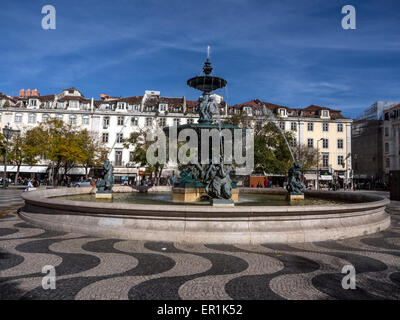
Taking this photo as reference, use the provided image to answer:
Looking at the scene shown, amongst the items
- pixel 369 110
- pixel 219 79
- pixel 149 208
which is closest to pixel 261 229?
pixel 149 208

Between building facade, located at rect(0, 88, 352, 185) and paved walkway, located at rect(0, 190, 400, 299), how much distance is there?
127ft

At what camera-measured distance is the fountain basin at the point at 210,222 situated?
6340mm

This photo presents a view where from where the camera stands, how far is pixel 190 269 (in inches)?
180

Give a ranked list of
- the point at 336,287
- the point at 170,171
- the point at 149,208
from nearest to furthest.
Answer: the point at 336,287
the point at 149,208
the point at 170,171

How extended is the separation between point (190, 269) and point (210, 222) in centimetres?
193

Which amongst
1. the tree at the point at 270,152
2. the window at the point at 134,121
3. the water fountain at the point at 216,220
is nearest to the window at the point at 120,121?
the window at the point at 134,121

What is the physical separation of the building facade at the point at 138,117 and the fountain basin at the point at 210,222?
37.2m

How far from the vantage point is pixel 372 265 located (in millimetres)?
4934

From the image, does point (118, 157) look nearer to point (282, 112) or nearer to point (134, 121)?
point (134, 121)

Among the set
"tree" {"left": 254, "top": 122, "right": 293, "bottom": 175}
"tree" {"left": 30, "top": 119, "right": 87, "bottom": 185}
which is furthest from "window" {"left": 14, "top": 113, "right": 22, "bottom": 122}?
"tree" {"left": 254, "top": 122, "right": 293, "bottom": 175}

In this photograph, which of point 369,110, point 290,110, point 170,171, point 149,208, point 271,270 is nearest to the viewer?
point 271,270

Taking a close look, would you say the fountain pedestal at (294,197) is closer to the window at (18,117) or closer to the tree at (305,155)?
the tree at (305,155)
